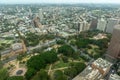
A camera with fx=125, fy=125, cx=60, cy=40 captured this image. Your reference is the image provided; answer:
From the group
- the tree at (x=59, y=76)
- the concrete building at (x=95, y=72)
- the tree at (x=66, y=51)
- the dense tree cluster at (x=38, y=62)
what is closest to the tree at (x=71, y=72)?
the concrete building at (x=95, y=72)

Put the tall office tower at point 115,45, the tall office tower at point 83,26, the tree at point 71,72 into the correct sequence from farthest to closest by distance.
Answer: the tall office tower at point 83,26
the tall office tower at point 115,45
the tree at point 71,72

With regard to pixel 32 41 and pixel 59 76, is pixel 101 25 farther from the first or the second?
pixel 59 76

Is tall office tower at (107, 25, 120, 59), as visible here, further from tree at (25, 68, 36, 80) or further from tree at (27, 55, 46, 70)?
tree at (25, 68, 36, 80)

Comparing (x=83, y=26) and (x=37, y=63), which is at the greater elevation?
(x=37, y=63)

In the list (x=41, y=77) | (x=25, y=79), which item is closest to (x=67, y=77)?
(x=41, y=77)

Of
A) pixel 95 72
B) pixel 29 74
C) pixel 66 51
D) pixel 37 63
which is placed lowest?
pixel 95 72

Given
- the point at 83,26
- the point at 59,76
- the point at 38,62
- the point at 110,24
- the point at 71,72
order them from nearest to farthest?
the point at 59,76
the point at 71,72
the point at 38,62
the point at 110,24
the point at 83,26

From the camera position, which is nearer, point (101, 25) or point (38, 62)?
point (38, 62)

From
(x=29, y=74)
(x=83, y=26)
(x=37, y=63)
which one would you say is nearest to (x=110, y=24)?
A: (x=83, y=26)

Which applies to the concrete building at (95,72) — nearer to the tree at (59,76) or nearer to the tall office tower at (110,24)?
the tree at (59,76)

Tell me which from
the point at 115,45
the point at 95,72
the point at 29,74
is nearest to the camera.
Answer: the point at 29,74
